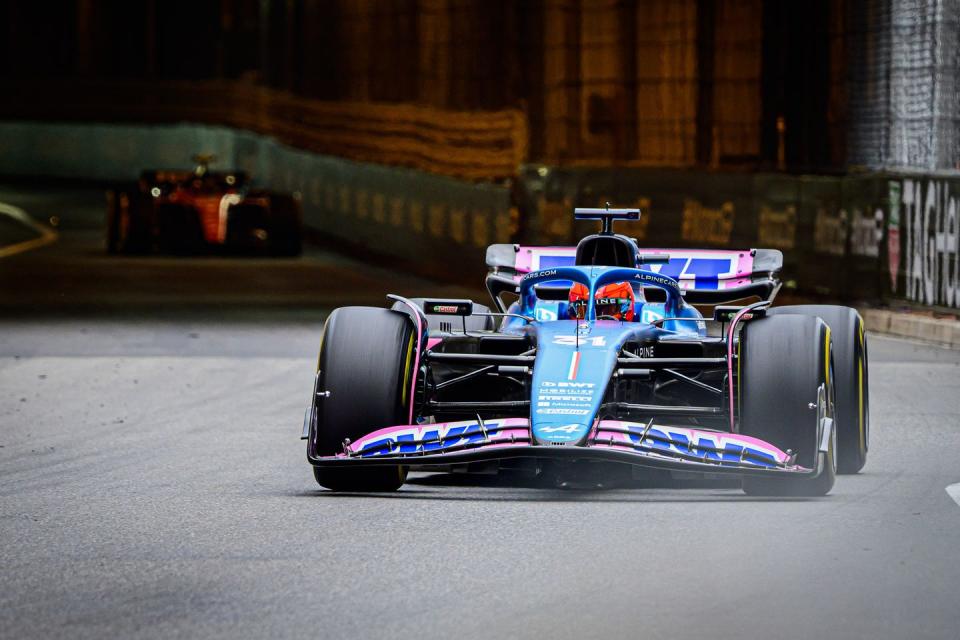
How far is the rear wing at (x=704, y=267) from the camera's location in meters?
11.9

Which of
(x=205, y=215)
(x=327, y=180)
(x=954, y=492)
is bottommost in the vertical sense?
(x=954, y=492)

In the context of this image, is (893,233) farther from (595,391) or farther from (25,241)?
(25,241)

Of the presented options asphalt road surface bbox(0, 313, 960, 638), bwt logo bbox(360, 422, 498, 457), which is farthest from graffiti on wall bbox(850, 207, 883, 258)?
bwt logo bbox(360, 422, 498, 457)

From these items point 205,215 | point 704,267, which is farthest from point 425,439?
point 205,215

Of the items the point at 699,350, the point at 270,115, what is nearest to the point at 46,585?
the point at 699,350

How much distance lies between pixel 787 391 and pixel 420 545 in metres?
1.82

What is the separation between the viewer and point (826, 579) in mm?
7266

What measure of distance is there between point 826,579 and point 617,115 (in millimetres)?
17708

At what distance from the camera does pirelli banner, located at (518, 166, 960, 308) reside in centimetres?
1827

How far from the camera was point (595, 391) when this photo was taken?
8867 mm

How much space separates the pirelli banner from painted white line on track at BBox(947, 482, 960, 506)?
27.9ft

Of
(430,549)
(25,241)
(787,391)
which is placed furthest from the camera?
(25,241)

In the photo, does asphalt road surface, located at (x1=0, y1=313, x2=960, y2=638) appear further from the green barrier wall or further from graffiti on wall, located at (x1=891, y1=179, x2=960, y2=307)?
the green barrier wall

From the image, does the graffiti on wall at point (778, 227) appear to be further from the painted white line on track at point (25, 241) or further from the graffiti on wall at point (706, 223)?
the painted white line on track at point (25, 241)
